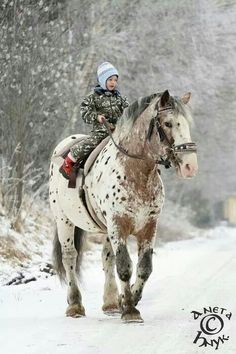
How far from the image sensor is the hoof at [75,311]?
8.30m

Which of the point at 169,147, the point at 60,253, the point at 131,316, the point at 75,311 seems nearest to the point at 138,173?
the point at 169,147

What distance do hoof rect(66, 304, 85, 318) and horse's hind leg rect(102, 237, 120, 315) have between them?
0.27 m

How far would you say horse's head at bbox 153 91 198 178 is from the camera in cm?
722

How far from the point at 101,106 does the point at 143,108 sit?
84 centimetres

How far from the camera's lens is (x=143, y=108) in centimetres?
782

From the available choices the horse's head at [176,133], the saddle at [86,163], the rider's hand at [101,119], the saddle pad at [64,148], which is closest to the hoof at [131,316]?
the horse's head at [176,133]

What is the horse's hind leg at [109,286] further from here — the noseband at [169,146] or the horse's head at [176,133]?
the horse's head at [176,133]

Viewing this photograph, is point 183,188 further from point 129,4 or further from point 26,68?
point 26,68

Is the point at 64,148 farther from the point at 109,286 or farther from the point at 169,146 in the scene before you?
the point at 169,146

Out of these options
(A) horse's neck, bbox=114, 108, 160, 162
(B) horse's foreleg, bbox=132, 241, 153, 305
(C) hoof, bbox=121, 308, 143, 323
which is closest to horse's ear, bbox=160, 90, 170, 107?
(A) horse's neck, bbox=114, 108, 160, 162

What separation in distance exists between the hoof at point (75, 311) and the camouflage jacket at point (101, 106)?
6.20 feet

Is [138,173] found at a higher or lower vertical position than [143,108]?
lower

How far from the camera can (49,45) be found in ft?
52.5

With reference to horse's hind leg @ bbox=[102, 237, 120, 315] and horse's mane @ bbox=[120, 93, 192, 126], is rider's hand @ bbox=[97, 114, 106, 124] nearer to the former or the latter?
horse's mane @ bbox=[120, 93, 192, 126]
